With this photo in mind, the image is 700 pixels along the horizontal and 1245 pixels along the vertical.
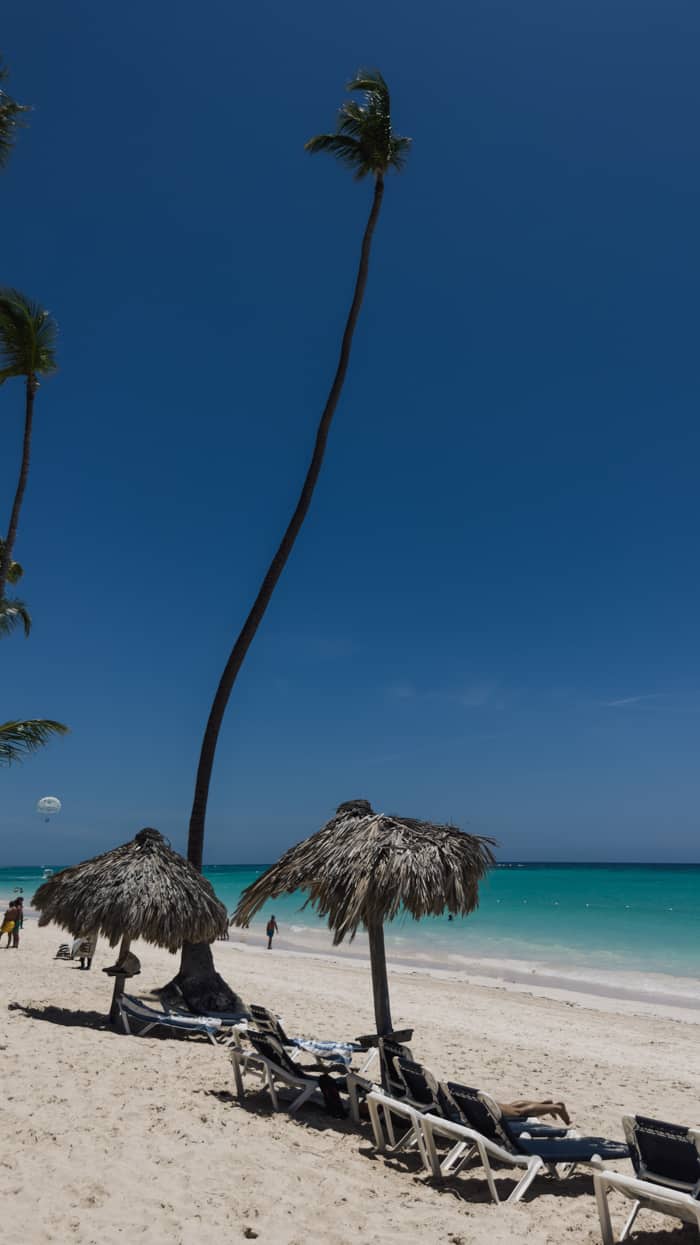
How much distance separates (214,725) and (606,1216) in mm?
8824

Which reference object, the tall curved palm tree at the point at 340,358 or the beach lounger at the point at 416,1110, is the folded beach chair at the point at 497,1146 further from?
the tall curved palm tree at the point at 340,358

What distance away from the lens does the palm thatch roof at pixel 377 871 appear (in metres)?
6.63

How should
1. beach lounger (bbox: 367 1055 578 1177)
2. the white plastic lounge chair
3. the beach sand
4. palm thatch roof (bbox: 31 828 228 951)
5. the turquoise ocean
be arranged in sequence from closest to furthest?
the beach sand < beach lounger (bbox: 367 1055 578 1177) < the white plastic lounge chair < palm thatch roof (bbox: 31 828 228 951) < the turquoise ocean

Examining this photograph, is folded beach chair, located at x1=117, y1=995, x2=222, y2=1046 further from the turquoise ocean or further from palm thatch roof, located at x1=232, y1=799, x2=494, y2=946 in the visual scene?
the turquoise ocean

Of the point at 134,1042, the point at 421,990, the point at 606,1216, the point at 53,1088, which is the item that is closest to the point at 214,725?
the point at 134,1042

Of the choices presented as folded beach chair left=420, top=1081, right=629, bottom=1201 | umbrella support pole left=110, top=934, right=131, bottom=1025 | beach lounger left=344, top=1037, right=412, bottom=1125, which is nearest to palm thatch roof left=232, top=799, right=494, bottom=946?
beach lounger left=344, top=1037, right=412, bottom=1125

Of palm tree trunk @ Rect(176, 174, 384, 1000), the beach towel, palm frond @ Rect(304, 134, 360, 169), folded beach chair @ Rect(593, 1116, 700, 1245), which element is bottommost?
the beach towel

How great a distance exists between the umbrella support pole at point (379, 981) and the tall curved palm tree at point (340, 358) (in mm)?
5092

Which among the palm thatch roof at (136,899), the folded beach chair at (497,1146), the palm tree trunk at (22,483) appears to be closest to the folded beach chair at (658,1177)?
the folded beach chair at (497,1146)

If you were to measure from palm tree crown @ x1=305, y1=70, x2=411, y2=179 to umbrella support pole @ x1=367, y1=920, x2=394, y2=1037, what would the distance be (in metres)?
13.0

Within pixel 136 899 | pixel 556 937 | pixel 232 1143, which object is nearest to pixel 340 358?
pixel 136 899

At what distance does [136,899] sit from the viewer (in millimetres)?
9688

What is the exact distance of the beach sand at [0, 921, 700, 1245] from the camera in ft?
14.4

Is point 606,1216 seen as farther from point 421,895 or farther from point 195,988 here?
point 195,988
